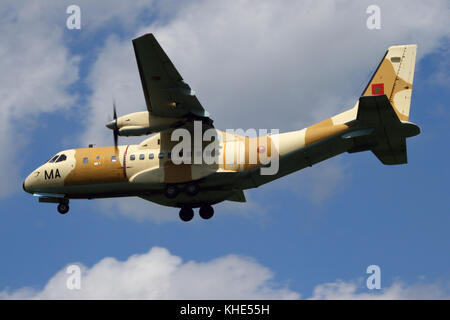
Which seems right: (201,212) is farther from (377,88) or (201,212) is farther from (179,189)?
(377,88)

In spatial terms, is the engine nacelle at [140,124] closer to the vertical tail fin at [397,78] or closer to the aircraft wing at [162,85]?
the aircraft wing at [162,85]

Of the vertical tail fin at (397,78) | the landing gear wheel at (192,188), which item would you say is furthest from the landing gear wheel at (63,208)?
the vertical tail fin at (397,78)

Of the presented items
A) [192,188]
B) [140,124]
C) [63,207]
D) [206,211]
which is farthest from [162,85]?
[63,207]

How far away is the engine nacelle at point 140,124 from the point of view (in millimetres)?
32406

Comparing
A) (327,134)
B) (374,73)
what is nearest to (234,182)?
(327,134)

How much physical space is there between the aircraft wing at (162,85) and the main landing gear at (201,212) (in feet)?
18.2

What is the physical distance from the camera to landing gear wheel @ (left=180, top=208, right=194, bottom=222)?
36.4 m

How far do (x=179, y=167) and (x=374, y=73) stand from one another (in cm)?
988

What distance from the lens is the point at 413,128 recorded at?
3095 centimetres

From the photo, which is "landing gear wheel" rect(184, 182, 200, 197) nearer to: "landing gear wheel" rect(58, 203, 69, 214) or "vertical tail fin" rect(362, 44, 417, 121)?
"landing gear wheel" rect(58, 203, 69, 214)

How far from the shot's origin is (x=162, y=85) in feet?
104

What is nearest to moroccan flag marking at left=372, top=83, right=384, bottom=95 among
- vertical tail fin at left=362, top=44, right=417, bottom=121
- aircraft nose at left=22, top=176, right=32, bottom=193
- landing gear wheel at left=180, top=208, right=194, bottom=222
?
vertical tail fin at left=362, top=44, right=417, bottom=121

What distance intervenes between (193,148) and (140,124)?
9.26 ft
